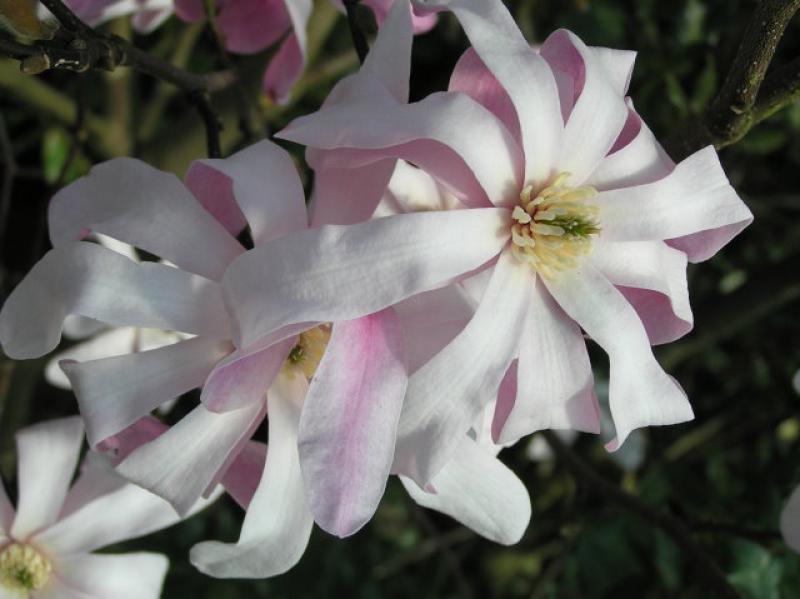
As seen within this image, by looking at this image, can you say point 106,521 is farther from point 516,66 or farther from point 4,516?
point 516,66

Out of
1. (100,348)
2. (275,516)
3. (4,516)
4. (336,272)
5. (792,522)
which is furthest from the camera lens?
(100,348)

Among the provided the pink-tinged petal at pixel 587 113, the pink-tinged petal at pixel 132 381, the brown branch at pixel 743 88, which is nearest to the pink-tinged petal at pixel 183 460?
the pink-tinged petal at pixel 132 381

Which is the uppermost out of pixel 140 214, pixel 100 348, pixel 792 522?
pixel 140 214

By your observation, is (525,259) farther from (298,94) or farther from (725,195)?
(298,94)

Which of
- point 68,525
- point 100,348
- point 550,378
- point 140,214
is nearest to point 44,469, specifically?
point 68,525

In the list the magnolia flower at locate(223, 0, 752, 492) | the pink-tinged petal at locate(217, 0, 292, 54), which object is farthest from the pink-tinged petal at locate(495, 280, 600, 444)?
the pink-tinged petal at locate(217, 0, 292, 54)

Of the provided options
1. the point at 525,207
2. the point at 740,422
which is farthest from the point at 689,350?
the point at 525,207

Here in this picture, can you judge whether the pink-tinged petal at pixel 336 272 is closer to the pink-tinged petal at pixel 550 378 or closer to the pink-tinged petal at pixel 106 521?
the pink-tinged petal at pixel 550 378

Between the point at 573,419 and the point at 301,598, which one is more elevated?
the point at 573,419
